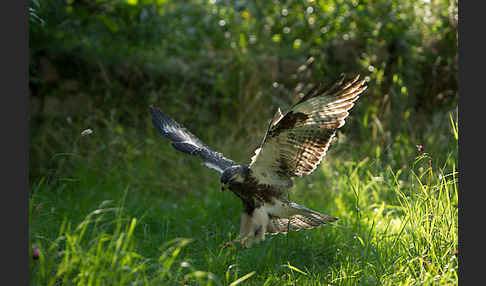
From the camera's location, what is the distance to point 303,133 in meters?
3.04

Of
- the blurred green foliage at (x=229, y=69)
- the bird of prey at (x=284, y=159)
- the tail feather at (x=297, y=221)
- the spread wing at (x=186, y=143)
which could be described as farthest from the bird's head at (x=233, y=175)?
the blurred green foliage at (x=229, y=69)

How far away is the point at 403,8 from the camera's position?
7168 mm

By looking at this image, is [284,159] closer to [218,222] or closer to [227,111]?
[218,222]

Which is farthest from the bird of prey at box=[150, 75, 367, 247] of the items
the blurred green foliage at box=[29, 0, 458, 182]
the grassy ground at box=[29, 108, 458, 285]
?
the blurred green foliage at box=[29, 0, 458, 182]

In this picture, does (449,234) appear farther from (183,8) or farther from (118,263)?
(183,8)

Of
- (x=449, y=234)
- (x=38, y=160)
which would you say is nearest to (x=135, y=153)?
(x=38, y=160)

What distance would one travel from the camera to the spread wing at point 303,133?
2.88 meters

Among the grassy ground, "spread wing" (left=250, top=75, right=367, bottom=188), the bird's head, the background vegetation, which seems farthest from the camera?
the background vegetation

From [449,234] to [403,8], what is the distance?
5.08 metres

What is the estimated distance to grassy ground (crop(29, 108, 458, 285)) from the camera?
8.59 feet

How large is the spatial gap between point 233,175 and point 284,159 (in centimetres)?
36

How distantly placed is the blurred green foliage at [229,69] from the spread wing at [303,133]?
8.35 ft

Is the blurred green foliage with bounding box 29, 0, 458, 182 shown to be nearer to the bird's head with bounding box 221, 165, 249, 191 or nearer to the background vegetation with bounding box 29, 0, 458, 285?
the background vegetation with bounding box 29, 0, 458, 285

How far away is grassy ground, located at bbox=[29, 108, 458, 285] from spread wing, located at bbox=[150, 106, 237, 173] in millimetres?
555
